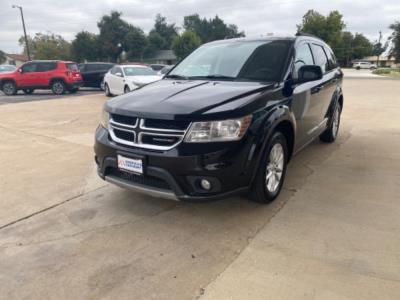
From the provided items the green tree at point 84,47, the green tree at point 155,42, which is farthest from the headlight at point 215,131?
the green tree at point 155,42

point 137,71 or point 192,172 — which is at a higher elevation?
point 137,71

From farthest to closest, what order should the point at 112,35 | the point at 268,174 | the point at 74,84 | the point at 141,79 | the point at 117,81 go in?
the point at 112,35 < the point at 74,84 < the point at 117,81 < the point at 141,79 < the point at 268,174

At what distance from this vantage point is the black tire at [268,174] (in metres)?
3.24

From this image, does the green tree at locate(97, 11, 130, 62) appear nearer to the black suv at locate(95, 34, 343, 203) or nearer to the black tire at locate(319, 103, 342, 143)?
the black tire at locate(319, 103, 342, 143)

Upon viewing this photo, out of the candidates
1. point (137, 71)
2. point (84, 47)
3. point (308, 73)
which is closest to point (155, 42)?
point (84, 47)

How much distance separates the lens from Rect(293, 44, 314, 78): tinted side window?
158 inches

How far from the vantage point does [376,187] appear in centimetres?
406

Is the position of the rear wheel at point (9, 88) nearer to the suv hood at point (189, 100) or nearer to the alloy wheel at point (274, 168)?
the suv hood at point (189, 100)

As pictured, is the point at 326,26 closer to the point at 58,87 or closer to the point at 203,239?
the point at 58,87

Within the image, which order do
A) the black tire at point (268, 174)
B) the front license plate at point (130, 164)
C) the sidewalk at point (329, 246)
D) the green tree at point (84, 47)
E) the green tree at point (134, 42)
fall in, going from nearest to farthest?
the sidewalk at point (329, 246), the front license plate at point (130, 164), the black tire at point (268, 174), the green tree at point (84, 47), the green tree at point (134, 42)

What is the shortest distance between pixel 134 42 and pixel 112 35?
13.9ft

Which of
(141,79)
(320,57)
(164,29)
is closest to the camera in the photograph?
(320,57)

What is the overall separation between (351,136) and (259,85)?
3992mm

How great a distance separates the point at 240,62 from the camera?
13.3ft
